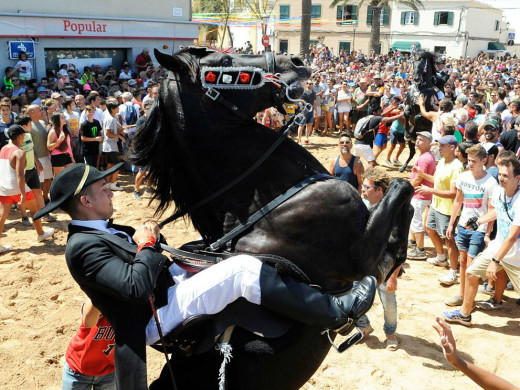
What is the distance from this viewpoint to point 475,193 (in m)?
6.19

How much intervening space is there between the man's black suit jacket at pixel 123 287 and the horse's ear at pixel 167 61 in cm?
88

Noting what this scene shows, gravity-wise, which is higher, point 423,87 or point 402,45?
point 402,45

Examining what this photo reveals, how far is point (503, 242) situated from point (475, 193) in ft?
3.37

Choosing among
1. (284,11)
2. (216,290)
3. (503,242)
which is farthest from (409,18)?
(216,290)

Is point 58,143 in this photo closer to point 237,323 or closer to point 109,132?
point 109,132

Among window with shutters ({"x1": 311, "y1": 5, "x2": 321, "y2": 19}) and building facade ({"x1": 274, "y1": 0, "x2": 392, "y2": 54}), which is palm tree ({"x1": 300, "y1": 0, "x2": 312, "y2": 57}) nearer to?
building facade ({"x1": 274, "y1": 0, "x2": 392, "y2": 54})

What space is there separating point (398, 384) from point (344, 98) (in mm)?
A: 12065

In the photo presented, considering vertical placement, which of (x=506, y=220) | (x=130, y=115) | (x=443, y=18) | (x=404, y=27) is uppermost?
(x=443, y=18)

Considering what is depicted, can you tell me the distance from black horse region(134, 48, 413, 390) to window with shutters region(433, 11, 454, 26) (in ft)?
178

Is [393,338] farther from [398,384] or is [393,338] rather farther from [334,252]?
[334,252]

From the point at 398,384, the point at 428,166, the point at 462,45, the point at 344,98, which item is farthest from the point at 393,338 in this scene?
the point at 462,45

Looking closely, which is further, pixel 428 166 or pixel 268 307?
pixel 428 166

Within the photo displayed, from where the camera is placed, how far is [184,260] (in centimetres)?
257

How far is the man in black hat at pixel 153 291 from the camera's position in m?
2.21
